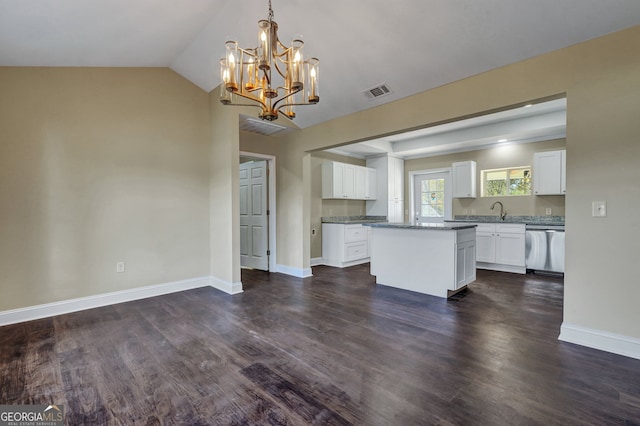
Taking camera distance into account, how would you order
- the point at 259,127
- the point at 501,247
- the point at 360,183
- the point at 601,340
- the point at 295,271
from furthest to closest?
the point at 360,183
the point at 501,247
the point at 295,271
the point at 259,127
the point at 601,340

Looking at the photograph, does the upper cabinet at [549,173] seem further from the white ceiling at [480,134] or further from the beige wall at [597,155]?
the beige wall at [597,155]

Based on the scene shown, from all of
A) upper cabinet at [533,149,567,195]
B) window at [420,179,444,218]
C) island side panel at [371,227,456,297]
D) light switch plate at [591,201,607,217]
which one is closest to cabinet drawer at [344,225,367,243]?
island side panel at [371,227,456,297]

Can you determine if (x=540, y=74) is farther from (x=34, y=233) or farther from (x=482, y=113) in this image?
(x=34, y=233)

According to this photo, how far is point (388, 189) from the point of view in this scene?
6871 millimetres

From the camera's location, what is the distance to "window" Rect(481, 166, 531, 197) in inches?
225

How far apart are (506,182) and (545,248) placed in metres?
1.56

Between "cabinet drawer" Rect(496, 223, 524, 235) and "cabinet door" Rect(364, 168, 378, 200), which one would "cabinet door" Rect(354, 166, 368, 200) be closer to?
"cabinet door" Rect(364, 168, 378, 200)

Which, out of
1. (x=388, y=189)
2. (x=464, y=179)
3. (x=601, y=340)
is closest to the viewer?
(x=601, y=340)

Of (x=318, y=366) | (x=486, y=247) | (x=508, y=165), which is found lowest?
(x=318, y=366)

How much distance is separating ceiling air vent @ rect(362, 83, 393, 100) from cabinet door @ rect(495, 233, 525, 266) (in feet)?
12.0

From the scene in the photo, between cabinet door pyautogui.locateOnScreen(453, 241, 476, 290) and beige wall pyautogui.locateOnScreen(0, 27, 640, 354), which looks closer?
beige wall pyautogui.locateOnScreen(0, 27, 640, 354)

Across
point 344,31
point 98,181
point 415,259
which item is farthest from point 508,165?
point 98,181

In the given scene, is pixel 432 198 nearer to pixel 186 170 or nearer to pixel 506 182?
pixel 506 182

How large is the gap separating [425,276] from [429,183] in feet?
12.3
